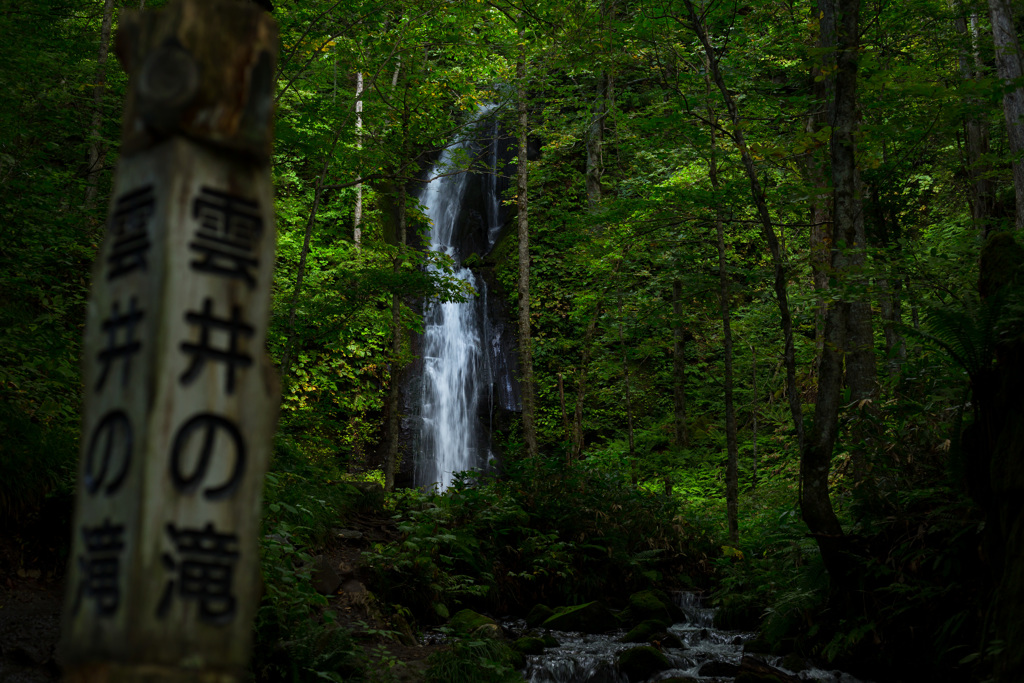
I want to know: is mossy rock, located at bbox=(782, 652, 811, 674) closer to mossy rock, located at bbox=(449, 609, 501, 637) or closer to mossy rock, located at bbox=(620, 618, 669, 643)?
mossy rock, located at bbox=(620, 618, 669, 643)

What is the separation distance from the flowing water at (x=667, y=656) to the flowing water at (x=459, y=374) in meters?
7.89

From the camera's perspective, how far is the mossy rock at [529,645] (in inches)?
306

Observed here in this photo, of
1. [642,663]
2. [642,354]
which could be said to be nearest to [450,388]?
[642,354]

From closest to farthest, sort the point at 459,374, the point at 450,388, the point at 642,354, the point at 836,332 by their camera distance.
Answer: the point at 836,332 → the point at 642,354 → the point at 450,388 → the point at 459,374

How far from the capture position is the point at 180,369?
1.95 m

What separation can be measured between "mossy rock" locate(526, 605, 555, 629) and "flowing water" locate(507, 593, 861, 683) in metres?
0.14

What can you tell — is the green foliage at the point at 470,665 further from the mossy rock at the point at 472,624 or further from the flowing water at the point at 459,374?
the flowing water at the point at 459,374

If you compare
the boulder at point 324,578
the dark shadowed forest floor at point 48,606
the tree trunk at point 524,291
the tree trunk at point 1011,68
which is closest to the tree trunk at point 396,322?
the tree trunk at point 524,291

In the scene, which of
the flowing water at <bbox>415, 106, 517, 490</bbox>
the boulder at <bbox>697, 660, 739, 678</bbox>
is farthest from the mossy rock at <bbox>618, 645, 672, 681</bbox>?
→ the flowing water at <bbox>415, 106, 517, 490</bbox>

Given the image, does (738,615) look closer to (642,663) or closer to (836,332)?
(642,663)

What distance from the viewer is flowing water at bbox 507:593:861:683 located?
729 centimetres

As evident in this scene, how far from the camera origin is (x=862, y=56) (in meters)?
6.65

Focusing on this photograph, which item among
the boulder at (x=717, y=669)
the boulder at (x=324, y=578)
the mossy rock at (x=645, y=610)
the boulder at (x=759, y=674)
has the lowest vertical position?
the boulder at (x=717, y=669)

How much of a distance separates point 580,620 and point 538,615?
2.04 feet
